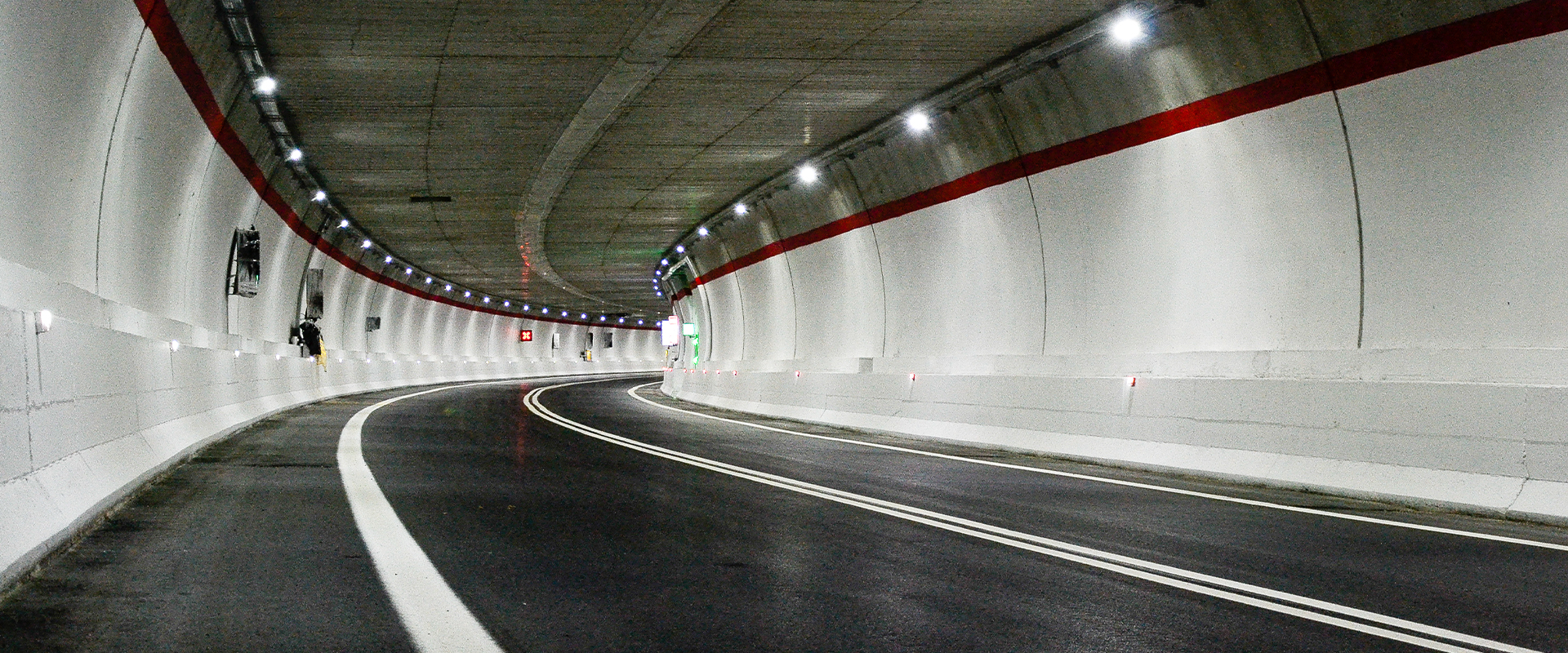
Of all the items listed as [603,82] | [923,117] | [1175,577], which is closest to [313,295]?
[603,82]

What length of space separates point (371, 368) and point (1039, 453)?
31.0 meters

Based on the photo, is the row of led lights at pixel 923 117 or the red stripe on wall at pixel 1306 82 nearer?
the red stripe on wall at pixel 1306 82

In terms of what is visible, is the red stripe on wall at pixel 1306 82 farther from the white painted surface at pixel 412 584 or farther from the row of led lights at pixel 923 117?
the white painted surface at pixel 412 584

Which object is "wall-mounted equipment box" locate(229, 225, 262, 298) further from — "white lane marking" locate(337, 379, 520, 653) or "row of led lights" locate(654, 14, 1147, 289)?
"white lane marking" locate(337, 379, 520, 653)

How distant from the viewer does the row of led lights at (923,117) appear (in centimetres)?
1414

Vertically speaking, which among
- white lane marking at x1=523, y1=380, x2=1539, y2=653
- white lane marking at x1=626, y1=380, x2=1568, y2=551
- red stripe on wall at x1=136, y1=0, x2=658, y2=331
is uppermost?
red stripe on wall at x1=136, y1=0, x2=658, y2=331

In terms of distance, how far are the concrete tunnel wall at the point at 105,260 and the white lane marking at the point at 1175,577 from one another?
524 cm

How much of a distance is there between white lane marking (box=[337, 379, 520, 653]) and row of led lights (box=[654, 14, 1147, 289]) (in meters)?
8.72

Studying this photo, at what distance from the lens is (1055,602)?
20.3ft

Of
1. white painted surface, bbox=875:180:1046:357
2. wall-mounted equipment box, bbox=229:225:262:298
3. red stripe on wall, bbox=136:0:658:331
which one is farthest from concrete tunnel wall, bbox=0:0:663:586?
white painted surface, bbox=875:180:1046:357

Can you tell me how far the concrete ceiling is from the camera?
14.5 m

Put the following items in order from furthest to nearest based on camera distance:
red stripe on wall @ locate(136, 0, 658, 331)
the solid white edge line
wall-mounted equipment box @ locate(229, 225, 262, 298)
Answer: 1. wall-mounted equipment box @ locate(229, 225, 262, 298)
2. red stripe on wall @ locate(136, 0, 658, 331)
3. the solid white edge line

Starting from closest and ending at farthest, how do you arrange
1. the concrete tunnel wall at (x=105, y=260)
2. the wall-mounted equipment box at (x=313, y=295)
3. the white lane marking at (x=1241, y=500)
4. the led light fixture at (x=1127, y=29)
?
the concrete tunnel wall at (x=105, y=260), the white lane marking at (x=1241, y=500), the led light fixture at (x=1127, y=29), the wall-mounted equipment box at (x=313, y=295)

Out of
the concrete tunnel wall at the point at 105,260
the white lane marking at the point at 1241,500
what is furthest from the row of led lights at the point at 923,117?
the concrete tunnel wall at the point at 105,260
